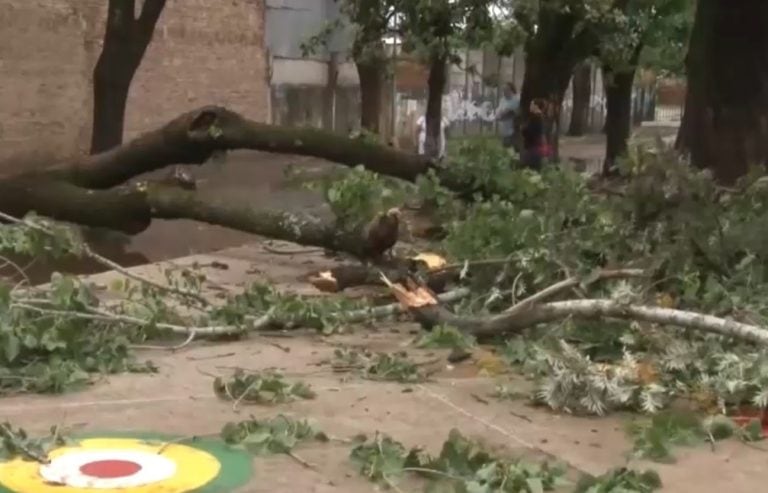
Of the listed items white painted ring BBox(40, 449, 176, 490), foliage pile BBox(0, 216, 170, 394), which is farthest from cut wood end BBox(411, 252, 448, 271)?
white painted ring BBox(40, 449, 176, 490)

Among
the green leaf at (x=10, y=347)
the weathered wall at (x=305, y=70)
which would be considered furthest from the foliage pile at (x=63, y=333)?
the weathered wall at (x=305, y=70)

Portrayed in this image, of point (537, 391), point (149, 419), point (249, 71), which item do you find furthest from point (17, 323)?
point (249, 71)

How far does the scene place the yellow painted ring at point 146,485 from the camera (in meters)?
4.27

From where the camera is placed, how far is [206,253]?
11180 mm

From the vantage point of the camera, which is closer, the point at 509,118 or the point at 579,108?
the point at 509,118

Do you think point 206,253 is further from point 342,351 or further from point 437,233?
point 342,351

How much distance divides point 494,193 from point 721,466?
5.21 meters

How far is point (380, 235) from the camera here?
23.1 ft

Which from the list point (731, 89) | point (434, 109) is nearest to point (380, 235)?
point (731, 89)

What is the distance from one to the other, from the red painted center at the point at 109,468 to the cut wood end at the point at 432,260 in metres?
3.44

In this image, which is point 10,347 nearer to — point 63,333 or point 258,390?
point 63,333

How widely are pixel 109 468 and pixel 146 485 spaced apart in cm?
23

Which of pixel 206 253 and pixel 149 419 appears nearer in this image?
pixel 149 419

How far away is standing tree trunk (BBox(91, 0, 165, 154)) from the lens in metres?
16.6
